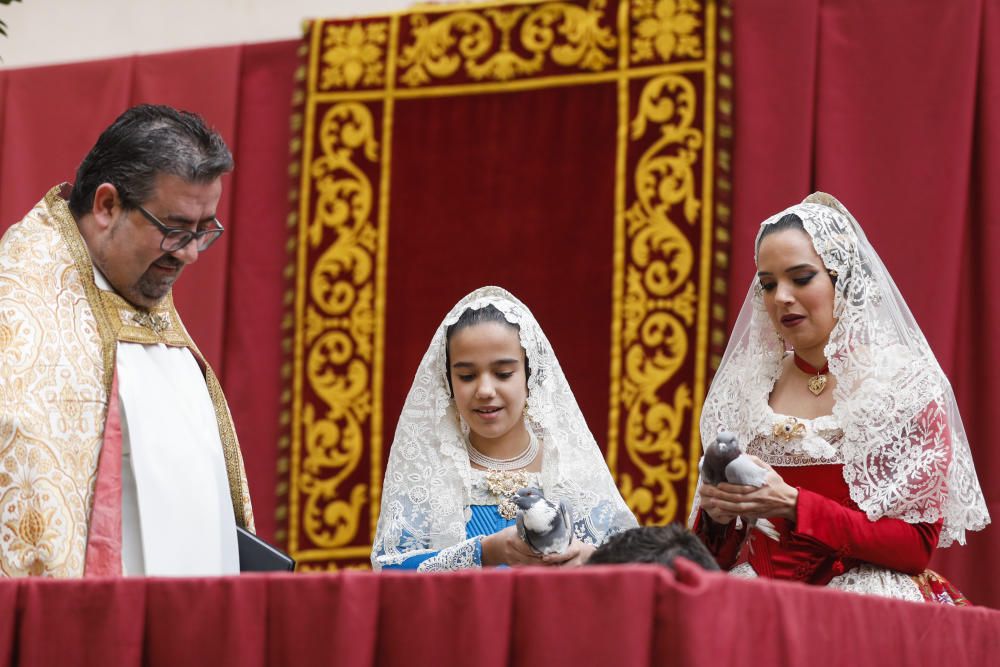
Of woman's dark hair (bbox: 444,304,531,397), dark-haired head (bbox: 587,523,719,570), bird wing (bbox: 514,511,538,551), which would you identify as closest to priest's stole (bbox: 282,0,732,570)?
woman's dark hair (bbox: 444,304,531,397)

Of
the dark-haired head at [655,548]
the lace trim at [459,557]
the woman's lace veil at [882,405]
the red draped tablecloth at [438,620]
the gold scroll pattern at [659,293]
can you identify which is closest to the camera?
the red draped tablecloth at [438,620]

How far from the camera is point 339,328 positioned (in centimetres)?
596

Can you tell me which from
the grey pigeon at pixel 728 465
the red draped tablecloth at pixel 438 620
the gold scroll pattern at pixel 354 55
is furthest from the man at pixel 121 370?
the gold scroll pattern at pixel 354 55

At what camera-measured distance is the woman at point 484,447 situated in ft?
11.0

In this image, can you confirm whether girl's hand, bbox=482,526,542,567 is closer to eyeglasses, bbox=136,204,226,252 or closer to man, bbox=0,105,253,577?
man, bbox=0,105,253,577

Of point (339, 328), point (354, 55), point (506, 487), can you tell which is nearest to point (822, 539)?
point (506, 487)

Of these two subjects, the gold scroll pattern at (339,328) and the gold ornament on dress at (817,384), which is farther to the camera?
the gold scroll pattern at (339,328)

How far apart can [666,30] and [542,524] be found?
11.0 feet

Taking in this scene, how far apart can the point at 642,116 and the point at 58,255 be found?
117 inches

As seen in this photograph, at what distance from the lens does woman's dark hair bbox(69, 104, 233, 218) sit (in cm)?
→ 319

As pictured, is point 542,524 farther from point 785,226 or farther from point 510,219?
point 510,219

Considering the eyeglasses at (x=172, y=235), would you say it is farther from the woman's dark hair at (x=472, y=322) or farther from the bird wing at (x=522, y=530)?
the bird wing at (x=522, y=530)

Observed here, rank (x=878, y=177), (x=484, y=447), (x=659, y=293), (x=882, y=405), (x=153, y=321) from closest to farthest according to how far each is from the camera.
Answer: (x=882, y=405) < (x=153, y=321) < (x=484, y=447) < (x=878, y=177) < (x=659, y=293)

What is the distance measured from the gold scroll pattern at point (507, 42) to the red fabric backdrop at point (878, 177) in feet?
1.96
